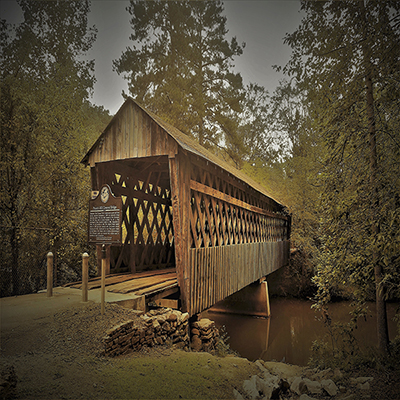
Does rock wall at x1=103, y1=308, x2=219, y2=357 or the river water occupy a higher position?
rock wall at x1=103, y1=308, x2=219, y2=357

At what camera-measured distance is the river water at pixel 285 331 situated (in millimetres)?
9455

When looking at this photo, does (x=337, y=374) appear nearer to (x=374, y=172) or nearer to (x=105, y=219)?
(x=374, y=172)

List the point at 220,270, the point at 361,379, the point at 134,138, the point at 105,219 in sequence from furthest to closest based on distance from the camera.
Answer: the point at 220,270 < the point at 134,138 < the point at 105,219 < the point at 361,379

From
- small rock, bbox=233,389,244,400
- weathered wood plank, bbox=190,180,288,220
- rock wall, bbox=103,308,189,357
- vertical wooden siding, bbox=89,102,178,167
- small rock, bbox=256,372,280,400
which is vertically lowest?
small rock, bbox=256,372,280,400

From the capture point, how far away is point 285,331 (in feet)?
38.5

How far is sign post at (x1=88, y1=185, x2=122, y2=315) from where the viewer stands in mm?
5473

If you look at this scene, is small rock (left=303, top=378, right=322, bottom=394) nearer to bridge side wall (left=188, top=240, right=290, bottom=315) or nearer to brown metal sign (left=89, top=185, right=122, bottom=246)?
bridge side wall (left=188, top=240, right=290, bottom=315)

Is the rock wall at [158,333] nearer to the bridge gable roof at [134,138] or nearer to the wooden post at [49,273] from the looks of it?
the wooden post at [49,273]

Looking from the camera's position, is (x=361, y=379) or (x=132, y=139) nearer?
(x=361, y=379)

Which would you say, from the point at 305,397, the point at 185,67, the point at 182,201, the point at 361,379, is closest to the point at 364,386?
the point at 361,379

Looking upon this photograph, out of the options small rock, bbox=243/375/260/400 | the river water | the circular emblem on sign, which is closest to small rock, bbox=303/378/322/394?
small rock, bbox=243/375/260/400

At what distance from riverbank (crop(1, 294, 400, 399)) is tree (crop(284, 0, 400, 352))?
185 centimetres

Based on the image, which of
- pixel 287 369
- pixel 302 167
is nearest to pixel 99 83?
pixel 302 167

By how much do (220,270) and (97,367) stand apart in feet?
15.8
